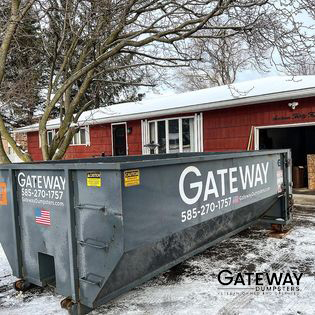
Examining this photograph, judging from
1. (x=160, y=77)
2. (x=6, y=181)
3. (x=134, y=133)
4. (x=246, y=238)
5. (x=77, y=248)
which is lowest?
(x=246, y=238)

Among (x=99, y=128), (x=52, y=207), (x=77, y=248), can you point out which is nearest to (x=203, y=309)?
(x=77, y=248)

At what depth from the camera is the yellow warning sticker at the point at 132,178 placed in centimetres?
220

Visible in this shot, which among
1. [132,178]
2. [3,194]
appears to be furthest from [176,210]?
[3,194]

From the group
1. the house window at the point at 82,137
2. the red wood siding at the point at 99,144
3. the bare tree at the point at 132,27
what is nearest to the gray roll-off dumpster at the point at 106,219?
the bare tree at the point at 132,27

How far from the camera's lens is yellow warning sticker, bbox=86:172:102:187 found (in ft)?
7.48

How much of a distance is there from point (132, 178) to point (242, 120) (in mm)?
7134

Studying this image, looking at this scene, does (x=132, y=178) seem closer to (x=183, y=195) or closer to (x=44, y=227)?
(x=183, y=195)

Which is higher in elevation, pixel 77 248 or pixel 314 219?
pixel 77 248

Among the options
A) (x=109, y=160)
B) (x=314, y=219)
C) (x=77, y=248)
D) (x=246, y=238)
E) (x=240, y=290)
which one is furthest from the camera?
(x=314, y=219)

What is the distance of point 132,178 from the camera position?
2.25 m

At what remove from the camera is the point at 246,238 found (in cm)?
468

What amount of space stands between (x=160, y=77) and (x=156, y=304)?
8.39 metres

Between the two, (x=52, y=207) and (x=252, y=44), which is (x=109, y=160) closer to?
(x=52, y=207)

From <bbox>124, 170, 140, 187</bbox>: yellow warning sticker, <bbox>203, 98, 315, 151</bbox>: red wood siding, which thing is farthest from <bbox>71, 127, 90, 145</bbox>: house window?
<bbox>124, 170, 140, 187</bbox>: yellow warning sticker
